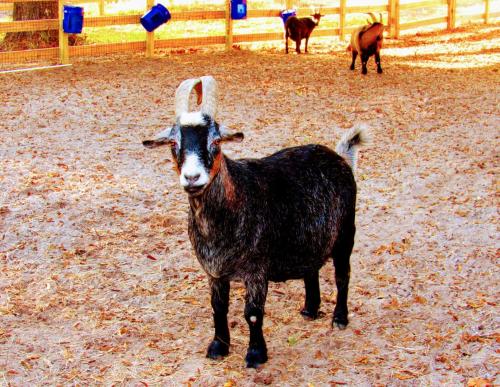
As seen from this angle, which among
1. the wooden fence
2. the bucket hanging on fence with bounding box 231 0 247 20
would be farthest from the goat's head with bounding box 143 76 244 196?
the bucket hanging on fence with bounding box 231 0 247 20

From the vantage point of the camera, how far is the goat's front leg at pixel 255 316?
4809mm

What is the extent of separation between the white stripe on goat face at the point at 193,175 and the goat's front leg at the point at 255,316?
900mm

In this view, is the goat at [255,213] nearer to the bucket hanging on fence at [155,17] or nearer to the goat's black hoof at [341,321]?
the goat's black hoof at [341,321]

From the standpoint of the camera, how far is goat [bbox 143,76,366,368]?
4445mm

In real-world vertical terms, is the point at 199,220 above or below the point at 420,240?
above

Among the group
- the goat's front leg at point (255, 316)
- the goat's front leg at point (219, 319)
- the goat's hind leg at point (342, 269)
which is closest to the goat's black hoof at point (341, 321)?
the goat's hind leg at point (342, 269)

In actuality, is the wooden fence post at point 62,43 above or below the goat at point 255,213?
above

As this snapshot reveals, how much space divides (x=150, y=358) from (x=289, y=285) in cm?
168

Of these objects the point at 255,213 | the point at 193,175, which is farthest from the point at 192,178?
the point at 255,213

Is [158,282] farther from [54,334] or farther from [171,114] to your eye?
[171,114]

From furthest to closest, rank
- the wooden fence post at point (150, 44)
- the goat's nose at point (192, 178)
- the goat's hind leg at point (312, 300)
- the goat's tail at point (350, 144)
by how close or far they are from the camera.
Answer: the wooden fence post at point (150, 44) < the goat's tail at point (350, 144) < the goat's hind leg at point (312, 300) < the goat's nose at point (192, 178)

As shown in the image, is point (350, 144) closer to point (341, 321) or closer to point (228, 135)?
point (341, 321)

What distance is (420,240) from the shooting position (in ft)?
23.1

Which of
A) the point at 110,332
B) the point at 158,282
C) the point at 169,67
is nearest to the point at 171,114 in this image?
the point at 169,67
